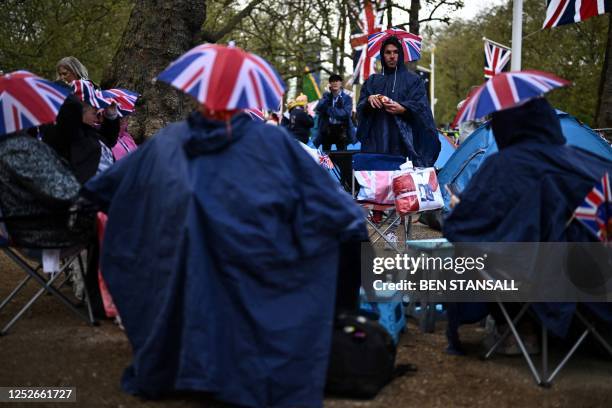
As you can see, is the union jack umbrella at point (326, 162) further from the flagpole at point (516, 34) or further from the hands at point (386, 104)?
the flagpole at point (516, 34)

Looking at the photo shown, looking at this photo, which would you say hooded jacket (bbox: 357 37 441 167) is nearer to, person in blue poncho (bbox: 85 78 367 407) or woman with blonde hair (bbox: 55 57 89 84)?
woman with blonde hair (bbox: 55 57 89 84)

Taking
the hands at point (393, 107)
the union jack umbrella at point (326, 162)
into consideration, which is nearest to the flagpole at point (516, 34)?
the hands at point (393, 107)

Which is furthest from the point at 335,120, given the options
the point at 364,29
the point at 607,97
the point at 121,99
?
the point at 121,99

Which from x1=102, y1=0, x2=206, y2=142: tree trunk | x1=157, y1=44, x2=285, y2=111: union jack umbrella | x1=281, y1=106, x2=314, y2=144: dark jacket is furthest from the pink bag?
x1=281, y1=106, x2=314, y2=144: dark jacket

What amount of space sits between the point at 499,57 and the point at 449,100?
35.8 metres

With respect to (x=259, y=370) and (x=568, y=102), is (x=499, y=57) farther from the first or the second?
(x=568, y=102)

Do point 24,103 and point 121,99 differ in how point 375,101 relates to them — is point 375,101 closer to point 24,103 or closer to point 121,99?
point 121,99

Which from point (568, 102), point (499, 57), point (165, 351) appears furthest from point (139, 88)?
point (568, 102)

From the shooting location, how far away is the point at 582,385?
4773 mm

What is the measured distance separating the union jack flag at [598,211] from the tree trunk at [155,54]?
5.30m

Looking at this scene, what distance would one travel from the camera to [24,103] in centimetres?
530

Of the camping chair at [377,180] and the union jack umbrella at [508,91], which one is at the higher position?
the union jack umbrella at [508,91]

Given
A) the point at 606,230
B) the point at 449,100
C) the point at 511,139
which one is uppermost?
the point at 511,139

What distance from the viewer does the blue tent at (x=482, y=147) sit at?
895 centimetres
